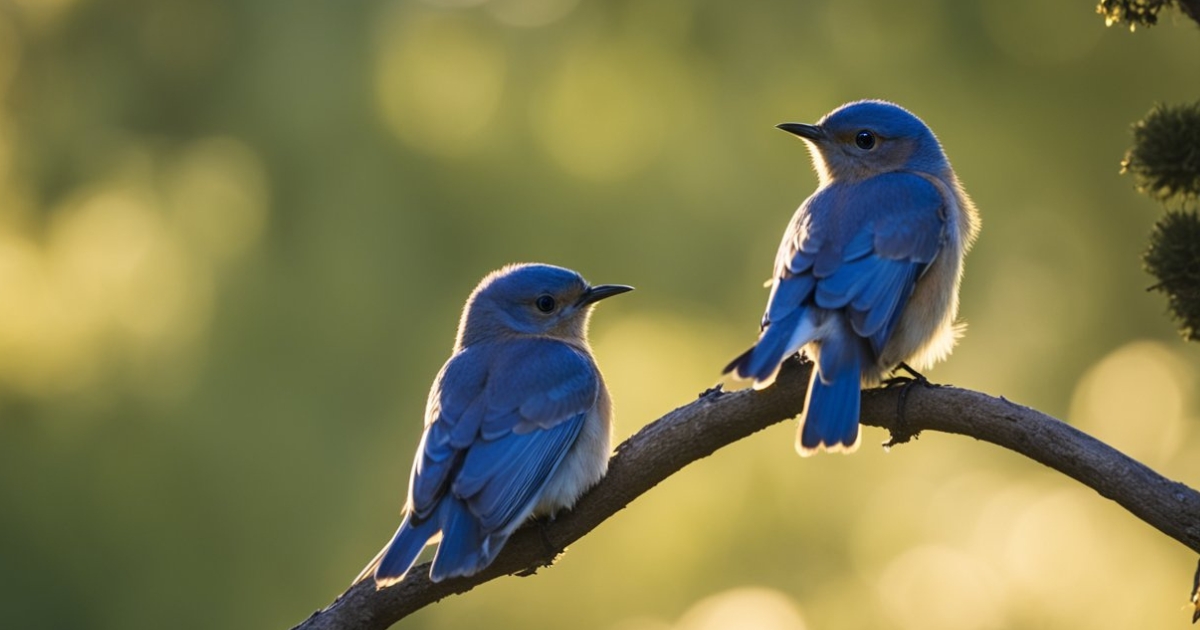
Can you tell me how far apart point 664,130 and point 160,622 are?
11.7 ft

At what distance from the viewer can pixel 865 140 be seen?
5.11 m

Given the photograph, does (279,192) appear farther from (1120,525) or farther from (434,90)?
(1120,525)

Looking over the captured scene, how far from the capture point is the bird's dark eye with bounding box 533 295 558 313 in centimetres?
515

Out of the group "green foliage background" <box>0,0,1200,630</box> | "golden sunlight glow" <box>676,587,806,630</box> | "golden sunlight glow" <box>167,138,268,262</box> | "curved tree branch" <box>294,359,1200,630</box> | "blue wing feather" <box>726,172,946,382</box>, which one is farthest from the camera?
"golden sunlight glow" <box>167,138,268,262</box>

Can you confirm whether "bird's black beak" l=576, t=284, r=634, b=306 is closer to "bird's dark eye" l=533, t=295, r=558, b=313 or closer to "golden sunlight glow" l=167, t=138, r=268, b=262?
"bird's dark eye" l=533, t=295, r=558, b=313

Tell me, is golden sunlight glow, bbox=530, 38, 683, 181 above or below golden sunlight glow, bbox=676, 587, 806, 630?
above

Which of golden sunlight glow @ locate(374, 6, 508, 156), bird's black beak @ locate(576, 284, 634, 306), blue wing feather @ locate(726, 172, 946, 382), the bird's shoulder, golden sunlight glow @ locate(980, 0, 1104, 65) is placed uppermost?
golden sunlight glow @ locate(980, 0, 1104, 65)

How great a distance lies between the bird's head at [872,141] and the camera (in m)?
5.09

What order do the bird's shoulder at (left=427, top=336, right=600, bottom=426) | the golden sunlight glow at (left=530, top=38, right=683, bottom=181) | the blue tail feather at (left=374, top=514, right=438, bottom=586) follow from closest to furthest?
the blue tail feather at (left=374, top=514, right=438, bottom=586) < the bird's shoulder at (left=427, top=336, right=600, bottom=426) < the golden sunlight glow at (left=530, top=38, right=683, bottom=181)

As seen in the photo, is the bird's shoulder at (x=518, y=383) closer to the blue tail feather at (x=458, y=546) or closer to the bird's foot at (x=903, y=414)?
the blue tail feather at (x=458, y=546)

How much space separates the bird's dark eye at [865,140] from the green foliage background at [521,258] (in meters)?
1.81

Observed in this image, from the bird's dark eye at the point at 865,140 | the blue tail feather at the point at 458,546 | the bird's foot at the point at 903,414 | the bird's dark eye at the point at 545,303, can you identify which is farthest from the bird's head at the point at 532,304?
the bird's foot at the point at 903,414

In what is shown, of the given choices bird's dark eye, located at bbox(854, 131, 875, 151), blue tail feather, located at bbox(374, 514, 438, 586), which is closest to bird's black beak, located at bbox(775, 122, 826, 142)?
bird's dark eye, located at bbox(854, 131, 875, 151)

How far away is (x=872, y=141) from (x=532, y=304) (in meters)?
1.33
